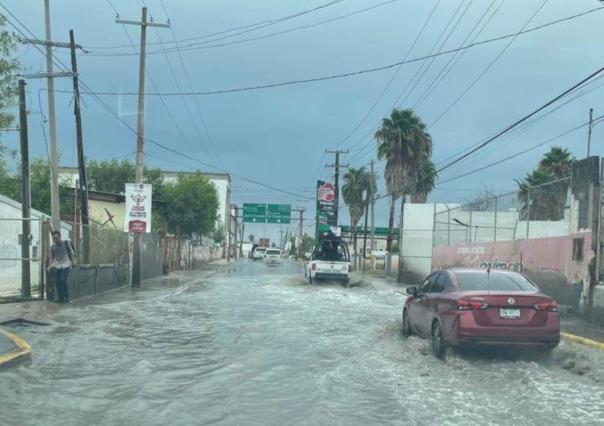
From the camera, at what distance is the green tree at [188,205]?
175 feet

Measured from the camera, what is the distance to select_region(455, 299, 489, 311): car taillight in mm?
10266

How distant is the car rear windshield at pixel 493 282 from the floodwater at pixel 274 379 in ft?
3.55

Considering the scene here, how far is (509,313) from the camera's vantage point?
33.6 feet

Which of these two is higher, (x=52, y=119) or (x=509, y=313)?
(x=52, y=119)

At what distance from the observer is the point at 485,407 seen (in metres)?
7.86

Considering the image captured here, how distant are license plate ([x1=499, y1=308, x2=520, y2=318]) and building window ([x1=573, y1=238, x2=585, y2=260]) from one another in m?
7.52

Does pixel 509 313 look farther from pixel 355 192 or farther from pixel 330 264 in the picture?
pixel 355 192

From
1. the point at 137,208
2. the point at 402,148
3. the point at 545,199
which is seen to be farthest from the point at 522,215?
the point at 402,148

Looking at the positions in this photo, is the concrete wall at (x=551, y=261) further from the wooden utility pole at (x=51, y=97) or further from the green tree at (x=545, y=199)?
the wooden utility pole at (x=51, y=97)

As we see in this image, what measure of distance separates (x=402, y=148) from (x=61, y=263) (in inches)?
1314

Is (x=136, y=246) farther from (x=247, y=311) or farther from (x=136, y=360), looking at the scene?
(x=136, y=360)

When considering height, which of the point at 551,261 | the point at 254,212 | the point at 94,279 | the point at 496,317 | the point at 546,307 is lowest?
the point at 94,279

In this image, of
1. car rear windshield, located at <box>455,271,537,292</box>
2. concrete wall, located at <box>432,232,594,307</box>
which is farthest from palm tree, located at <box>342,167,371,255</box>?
car rear windshield, located at <box>455,271,537,292</box>

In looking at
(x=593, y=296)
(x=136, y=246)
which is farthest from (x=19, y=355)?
(x=136, y=246)
